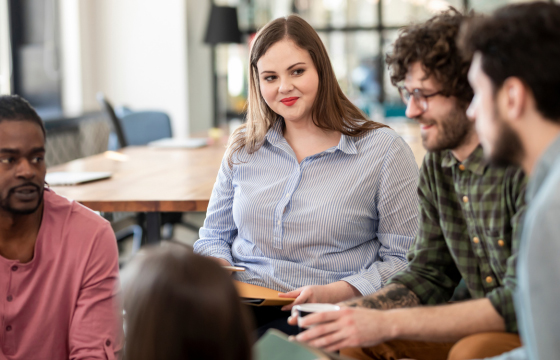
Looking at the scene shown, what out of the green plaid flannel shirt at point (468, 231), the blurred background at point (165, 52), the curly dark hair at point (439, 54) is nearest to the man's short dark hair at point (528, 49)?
the curly dark hair at point (439, 54)

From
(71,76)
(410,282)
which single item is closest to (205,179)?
(410,282)

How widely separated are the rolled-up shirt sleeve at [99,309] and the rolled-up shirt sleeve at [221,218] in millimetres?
419

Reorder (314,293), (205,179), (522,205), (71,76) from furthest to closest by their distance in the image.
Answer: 1. (71,76)
2. (205,179)
3. (314,293)
4. (522,205)

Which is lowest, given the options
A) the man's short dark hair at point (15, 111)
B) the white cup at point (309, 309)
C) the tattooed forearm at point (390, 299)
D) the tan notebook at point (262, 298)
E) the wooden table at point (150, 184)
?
the tan notebook at point (262, 298)

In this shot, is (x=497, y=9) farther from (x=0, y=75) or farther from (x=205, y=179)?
(x=0, y=75)

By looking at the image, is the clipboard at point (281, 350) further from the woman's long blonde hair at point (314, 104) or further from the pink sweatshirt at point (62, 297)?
the woman's long blonde hair at point (314, 104)

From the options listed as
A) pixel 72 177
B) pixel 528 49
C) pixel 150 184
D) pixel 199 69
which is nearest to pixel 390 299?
pixel 528 49

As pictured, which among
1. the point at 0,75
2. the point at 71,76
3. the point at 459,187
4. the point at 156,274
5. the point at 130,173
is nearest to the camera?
the point at 156,274

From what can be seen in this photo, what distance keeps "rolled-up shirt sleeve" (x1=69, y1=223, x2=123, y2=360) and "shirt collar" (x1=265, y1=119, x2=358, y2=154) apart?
58 cm

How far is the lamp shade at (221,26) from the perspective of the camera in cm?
612

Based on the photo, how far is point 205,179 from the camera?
258 cm

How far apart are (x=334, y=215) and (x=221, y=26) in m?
4.82

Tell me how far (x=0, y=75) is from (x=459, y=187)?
458 centimetres

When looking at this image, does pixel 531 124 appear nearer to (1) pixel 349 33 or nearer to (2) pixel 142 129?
(2) pixel 142 129
